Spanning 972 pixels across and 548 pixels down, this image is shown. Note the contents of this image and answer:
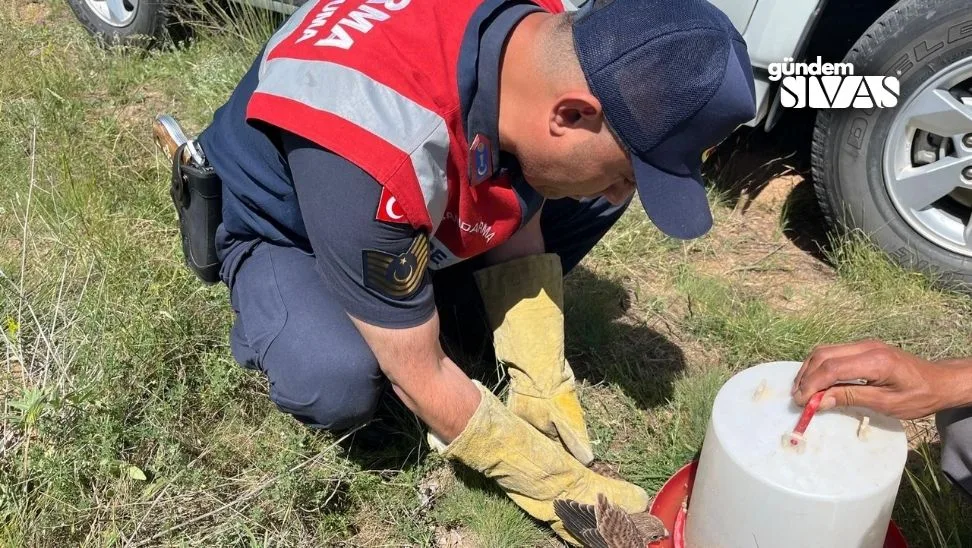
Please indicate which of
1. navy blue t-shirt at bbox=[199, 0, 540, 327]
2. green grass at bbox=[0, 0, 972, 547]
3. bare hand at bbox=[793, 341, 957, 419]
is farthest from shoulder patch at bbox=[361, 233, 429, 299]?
bare hand at bbox=[793, 341, 957, 419]

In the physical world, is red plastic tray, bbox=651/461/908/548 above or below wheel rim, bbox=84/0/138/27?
below

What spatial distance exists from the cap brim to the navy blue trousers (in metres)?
0.71

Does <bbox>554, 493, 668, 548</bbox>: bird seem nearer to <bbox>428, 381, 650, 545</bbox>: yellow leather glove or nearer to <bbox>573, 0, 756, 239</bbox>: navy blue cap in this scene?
<bbox>428, 381, 650, 545</bbox>: yellow leather glove

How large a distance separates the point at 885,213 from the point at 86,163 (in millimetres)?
2660

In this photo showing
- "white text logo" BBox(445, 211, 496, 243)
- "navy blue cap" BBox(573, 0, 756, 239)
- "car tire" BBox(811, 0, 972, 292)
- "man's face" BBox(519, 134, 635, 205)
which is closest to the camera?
"navy blue cap" BBox(573, 0, 756, 239)

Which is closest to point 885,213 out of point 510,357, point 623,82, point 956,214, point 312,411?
point 956,214

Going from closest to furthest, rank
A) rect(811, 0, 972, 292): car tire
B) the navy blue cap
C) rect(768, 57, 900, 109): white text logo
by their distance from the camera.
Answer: the navy blue cap, rect(811, 0, 972, 292): car tire, rect(768, 57, 900, 109): white text logo

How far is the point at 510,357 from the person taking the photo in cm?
228

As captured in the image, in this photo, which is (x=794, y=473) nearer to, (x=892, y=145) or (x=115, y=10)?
(x=892, y=145)

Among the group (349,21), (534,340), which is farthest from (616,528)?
(349,21)

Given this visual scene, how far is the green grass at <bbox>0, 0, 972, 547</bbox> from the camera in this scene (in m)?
1.92

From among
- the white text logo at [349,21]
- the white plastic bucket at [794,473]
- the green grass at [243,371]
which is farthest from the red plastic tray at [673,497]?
the white text logo at [349,21]

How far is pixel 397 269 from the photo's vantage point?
5.31 feet

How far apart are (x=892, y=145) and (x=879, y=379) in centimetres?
128
